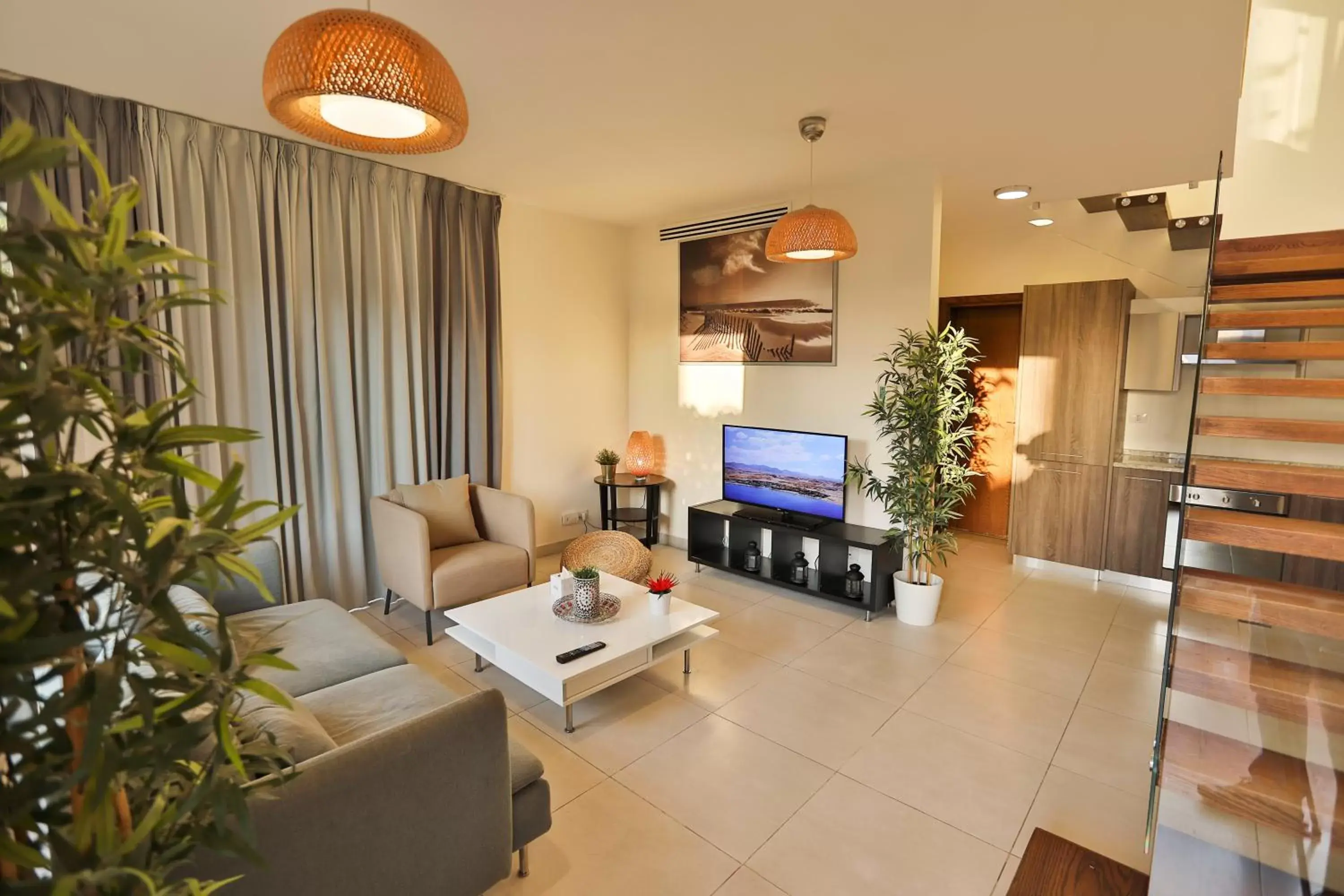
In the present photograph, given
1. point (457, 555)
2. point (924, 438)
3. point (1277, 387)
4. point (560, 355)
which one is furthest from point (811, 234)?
point (560, 355)

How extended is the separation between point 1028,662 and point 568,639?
2404 mm

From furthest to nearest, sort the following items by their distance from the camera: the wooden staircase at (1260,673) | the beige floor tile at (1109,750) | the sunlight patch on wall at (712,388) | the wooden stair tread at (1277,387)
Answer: the sunlight patch on wall at (712,388) < the wooden stair tread at (1277,387) < the beige floor tile at (1109,750) < the wooden staircase at (1260,673)

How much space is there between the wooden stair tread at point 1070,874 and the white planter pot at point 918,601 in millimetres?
1823

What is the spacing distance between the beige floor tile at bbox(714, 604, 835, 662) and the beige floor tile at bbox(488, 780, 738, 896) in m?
1.35

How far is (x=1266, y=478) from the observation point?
247cm

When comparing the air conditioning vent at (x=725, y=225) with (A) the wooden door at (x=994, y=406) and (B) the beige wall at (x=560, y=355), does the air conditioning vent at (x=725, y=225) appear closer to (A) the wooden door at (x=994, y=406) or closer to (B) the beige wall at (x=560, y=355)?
(B) the beige wall at (x=560, y=355)

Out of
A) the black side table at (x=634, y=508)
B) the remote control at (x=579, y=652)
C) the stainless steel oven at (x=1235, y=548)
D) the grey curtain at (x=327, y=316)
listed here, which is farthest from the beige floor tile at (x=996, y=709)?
the grey curtain at (x=327, y=316)

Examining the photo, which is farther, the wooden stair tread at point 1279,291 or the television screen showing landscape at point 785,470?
the television screen showing landscape at point 785,470

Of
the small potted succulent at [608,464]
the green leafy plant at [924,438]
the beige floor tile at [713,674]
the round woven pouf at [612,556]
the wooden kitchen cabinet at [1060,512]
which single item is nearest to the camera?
the beige floor tile at [713,674]

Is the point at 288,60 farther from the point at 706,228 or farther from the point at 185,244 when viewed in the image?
the point at 706,228

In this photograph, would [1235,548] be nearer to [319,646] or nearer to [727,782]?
[727,782]

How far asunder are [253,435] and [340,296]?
11.5 feet

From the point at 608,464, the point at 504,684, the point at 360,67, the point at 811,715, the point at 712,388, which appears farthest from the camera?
the point at 608,464

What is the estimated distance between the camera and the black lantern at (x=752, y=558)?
180 inches
